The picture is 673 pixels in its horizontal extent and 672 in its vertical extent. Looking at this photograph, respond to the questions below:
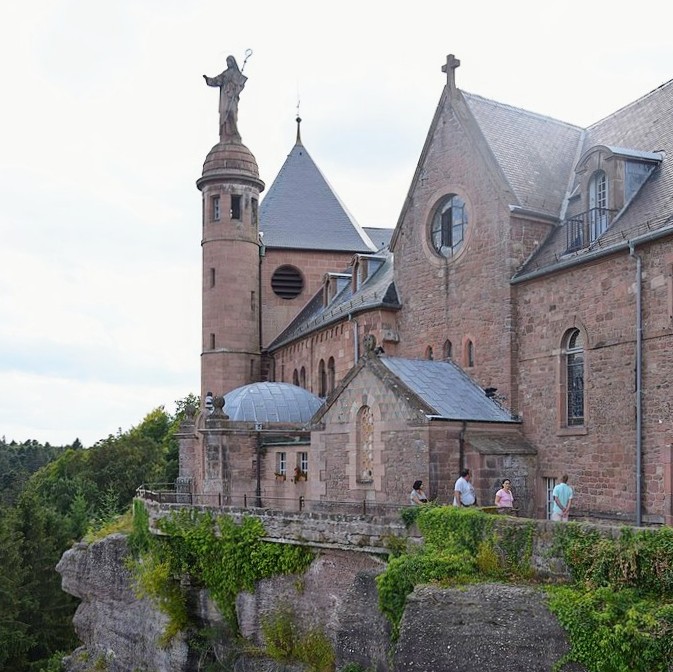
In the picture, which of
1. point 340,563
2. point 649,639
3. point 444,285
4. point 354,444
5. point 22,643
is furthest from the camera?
point 22,643

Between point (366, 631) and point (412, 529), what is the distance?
2.13m

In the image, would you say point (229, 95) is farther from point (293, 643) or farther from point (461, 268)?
point (293, 643)

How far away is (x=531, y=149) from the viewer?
95.7 feet

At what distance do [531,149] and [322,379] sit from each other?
49.0ft

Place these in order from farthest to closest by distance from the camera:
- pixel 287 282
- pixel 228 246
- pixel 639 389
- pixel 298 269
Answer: pixel 298 269, pixel 287 282, pixel 228 246, pixel 639 389

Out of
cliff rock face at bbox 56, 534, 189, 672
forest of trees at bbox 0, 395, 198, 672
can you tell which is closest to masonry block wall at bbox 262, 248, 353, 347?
forest of trees at bbox 0, 395, 198, 672

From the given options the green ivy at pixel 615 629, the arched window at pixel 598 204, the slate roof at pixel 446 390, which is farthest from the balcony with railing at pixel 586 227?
the green ivy at pixel 615 629

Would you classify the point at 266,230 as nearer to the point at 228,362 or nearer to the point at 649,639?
the point at 228,362

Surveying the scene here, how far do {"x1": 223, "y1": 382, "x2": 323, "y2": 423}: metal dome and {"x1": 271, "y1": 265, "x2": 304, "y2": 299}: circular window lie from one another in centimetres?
954

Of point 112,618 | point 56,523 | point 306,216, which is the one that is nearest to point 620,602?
point 112,618

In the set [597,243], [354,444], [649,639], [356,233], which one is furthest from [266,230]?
[649,639]

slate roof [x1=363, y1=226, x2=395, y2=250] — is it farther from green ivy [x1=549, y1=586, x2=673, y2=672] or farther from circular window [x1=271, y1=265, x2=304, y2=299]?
green ivy [x1=549, y1=586, x2=673, y2=672]

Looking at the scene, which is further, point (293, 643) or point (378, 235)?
point (378, 235)

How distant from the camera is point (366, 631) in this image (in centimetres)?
1870
